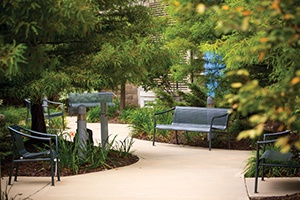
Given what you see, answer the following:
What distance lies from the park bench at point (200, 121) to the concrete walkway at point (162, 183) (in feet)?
4.80

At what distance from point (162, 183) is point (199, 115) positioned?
16.6ft

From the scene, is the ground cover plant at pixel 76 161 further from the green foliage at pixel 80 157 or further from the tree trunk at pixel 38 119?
the tree trunk at pixel 38 119

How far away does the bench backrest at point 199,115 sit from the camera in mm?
14234

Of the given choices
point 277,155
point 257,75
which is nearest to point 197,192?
point 277,155

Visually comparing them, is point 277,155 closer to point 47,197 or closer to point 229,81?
point 47,197

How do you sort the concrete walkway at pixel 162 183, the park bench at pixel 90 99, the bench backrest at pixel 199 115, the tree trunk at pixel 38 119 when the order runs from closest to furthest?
the concrete walkway at pixel 162 183, the park bench at pixel 90 99, the tree trunk at pixel 38 119, the bench backrest at pixel 199 115

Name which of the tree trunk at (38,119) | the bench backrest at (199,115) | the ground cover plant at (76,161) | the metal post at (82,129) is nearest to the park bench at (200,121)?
the bench backrest at (199,115)

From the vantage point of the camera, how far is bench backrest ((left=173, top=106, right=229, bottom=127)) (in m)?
14.2

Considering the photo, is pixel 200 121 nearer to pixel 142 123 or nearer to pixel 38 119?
pixel 142 123

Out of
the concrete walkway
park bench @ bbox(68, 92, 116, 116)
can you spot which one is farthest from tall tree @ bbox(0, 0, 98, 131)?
park bench @ bbox(68, 92, 116, 116)

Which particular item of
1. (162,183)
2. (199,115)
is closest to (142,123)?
(199,115)

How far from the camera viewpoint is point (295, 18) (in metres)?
3.79

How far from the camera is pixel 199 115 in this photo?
48.2 ft

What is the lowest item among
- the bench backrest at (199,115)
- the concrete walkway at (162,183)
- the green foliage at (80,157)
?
the concrete walkway at (162,183)
